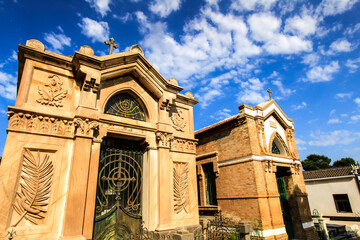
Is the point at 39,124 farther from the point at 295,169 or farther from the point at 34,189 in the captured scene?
the point at 295,169

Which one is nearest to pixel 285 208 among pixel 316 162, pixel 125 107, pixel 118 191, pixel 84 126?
pixel 118 191

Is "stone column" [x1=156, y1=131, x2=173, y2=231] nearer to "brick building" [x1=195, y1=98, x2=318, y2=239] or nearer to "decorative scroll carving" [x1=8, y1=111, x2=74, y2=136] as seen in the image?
"decorative scroll carving" [x1=8, y1=111, x2=74, y2=136]

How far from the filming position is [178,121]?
28.6 ft

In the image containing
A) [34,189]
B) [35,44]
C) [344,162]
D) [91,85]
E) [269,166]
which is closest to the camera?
[34,189]

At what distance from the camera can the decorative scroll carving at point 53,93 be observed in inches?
235

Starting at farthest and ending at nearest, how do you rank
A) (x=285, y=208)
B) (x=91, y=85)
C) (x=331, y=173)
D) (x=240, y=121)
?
(x=331, y=173)
(x=285, y=208)
(x=240, y=121)
(x=91, y=85)

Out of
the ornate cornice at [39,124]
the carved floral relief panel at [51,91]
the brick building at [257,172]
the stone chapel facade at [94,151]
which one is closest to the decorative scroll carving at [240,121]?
the brick building at [257,172]

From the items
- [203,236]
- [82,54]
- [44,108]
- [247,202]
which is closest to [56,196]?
[44,108]

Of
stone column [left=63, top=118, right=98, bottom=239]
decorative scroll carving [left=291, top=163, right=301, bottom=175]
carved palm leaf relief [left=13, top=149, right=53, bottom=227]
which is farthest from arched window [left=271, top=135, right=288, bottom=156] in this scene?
carved palm leaf relief [left=13, top=149, right=53, bottom=227]

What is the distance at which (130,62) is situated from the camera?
7523 mm

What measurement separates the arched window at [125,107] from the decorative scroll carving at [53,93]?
139 centimetres

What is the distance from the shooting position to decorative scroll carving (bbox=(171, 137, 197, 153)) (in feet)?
27.0

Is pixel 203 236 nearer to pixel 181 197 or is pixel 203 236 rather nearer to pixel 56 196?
pixel 181 197

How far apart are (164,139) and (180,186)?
1.82 m
